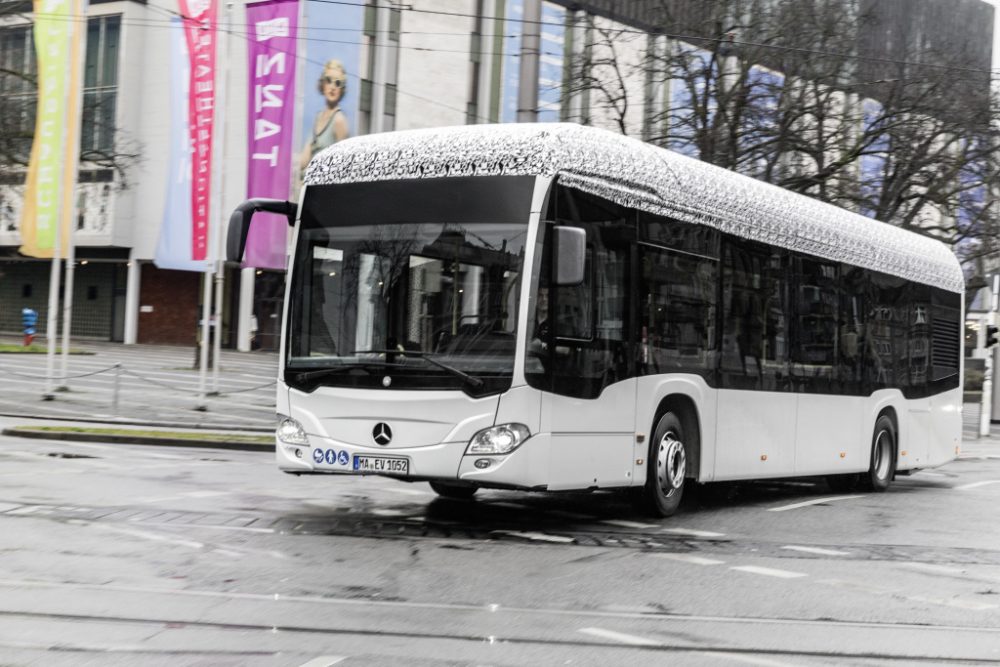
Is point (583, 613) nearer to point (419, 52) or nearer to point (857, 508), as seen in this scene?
point (857, 508)

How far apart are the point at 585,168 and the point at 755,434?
3.75 metres

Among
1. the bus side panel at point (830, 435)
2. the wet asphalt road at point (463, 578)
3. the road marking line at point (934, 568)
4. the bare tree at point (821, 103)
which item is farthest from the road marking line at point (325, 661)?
the bare tree at point (821, 103)

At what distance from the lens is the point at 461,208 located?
9.92m

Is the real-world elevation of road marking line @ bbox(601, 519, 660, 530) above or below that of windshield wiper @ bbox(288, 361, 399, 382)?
below

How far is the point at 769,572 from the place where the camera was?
28.6 feet

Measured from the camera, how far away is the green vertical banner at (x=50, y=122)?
82.5 feet

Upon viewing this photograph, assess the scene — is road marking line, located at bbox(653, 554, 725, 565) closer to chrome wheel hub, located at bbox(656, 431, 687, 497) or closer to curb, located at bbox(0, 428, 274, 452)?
chrome wheel hub, located at bbox(656, 431, 687, 497)

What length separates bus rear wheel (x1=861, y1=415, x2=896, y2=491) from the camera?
51.1ft

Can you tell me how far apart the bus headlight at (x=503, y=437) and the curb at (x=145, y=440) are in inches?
381

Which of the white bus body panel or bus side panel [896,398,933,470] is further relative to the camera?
bus side panel [896,398,933,470]

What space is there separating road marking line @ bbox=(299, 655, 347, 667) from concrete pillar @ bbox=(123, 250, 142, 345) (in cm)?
5397

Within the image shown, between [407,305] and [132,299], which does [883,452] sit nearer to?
[407,305]

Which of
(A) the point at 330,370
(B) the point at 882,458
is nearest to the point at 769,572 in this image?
(A) the point at 330,370

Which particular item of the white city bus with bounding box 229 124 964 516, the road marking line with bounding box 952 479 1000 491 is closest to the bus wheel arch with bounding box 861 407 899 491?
the road marking line with bounding box 952 479 1000 491
